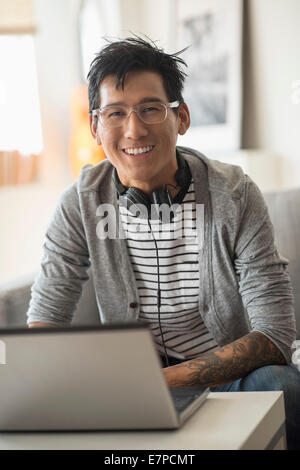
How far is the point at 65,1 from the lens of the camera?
169 inches

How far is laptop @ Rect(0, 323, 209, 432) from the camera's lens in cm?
82

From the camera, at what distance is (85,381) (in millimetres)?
875

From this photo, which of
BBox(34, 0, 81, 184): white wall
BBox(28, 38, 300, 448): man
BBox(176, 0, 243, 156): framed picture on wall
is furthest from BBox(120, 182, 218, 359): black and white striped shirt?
BBox(34, 0, 81, 184): white wall

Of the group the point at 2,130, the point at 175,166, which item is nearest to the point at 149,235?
the point at 175,166

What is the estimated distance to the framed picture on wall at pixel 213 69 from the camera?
3.62 m

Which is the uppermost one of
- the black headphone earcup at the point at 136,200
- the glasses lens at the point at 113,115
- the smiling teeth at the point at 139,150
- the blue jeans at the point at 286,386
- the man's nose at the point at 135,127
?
the glasses lens at the point at 113,115

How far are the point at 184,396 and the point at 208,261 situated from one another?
527mm

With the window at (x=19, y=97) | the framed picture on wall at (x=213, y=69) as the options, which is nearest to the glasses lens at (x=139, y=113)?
the framed picture on wall at (x=213, y=69)

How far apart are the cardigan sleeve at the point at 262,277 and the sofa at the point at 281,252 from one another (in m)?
0.37

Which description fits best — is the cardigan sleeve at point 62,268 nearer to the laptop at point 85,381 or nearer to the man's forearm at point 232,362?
the man's forearm at point 232,362

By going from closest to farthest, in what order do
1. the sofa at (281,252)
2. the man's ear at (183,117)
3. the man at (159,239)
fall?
the man at (159,239), the man's ear at (183,117), the sofa at (281,252)

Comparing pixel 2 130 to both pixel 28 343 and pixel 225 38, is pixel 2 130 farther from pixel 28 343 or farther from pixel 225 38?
pixel 28 343

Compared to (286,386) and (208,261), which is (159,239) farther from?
(286,386)

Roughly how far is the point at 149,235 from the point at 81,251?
7.0 inches
